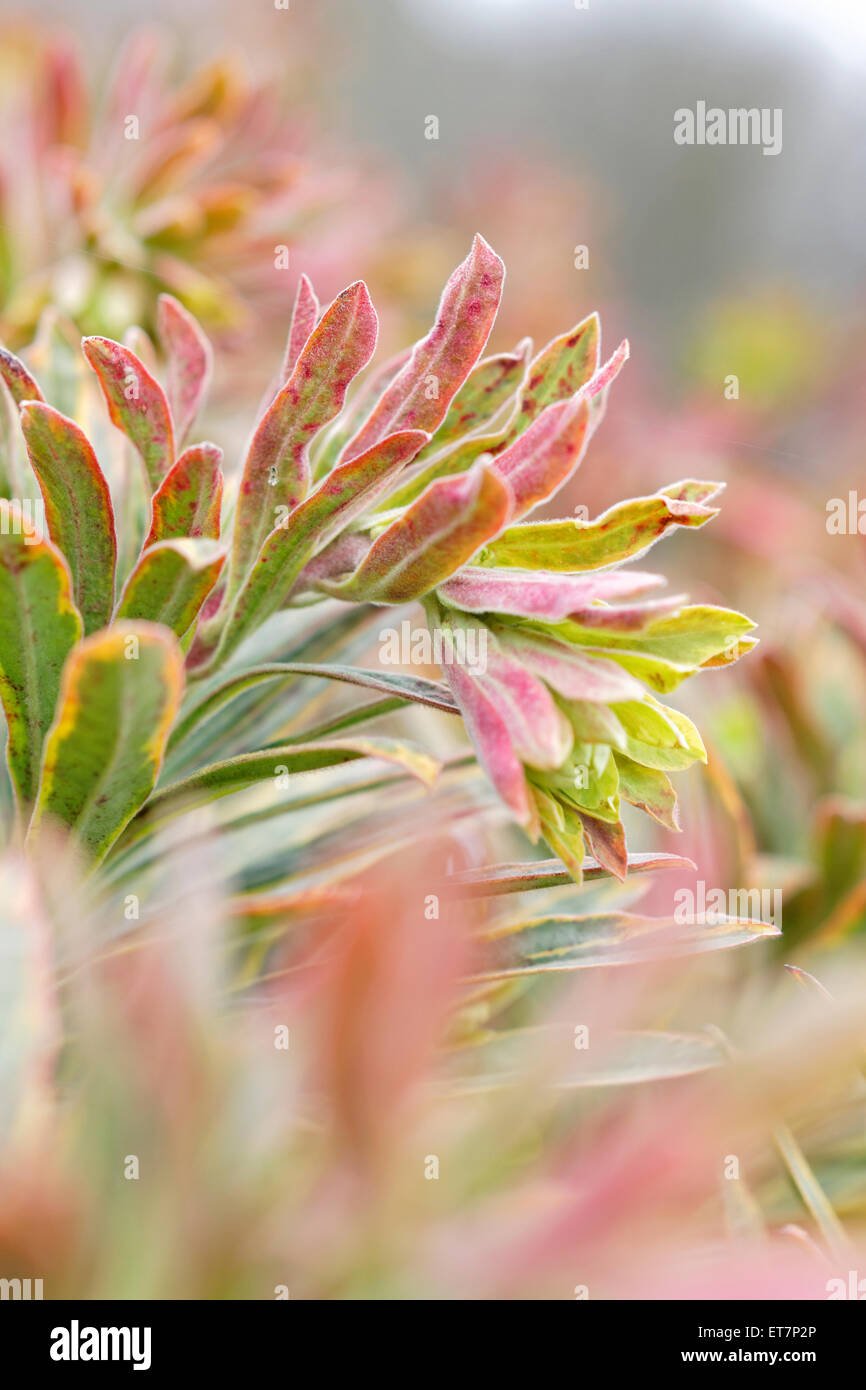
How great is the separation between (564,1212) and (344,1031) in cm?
7

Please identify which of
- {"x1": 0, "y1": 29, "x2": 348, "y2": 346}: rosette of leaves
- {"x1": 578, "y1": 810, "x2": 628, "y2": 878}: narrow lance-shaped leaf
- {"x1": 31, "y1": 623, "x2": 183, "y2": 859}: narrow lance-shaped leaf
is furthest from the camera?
{"x1": 0, "y1": 29, "x2": 348, "y2": 346}: rosette of leaves

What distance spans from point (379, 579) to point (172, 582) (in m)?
0.09

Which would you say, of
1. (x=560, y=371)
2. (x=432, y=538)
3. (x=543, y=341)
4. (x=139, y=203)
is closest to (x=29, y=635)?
(x=432, y=538)

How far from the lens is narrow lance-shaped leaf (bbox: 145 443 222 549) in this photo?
1.38ft

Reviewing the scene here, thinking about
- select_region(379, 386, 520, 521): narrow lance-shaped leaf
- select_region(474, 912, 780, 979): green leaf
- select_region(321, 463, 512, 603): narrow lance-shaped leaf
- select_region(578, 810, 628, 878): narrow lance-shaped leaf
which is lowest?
select_region(474, 912, 780, 979): green leaf

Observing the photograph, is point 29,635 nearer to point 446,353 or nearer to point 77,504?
point 77,504

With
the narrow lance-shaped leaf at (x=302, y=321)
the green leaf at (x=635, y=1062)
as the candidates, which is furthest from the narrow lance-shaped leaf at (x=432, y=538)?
the green leaf at (x=635, y=1062)

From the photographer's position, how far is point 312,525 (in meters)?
0.46

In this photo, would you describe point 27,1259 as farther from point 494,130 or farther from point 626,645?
point 494,130

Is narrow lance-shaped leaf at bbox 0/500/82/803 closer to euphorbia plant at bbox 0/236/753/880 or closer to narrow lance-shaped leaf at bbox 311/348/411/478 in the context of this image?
euphorbia plant at bbox 0/236/753/880

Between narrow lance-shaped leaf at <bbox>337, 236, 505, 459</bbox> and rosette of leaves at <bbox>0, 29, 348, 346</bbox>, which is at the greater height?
rosette of leaves at <bbox>0, 29, 348, 346</bbox>

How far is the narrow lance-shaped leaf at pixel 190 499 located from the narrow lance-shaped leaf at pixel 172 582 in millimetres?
20

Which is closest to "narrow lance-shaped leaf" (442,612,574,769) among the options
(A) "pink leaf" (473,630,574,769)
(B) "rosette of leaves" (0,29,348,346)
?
(A) "pink leaf" (473,630,574,769)

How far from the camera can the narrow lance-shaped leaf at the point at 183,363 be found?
544 millimetres
